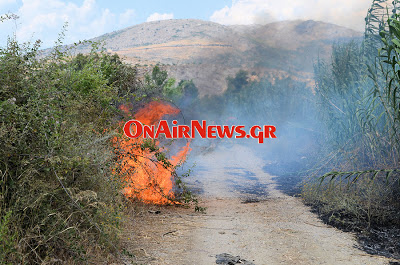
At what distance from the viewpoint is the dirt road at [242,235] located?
673 cm

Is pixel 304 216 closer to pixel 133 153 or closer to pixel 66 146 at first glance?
pixel 133 153

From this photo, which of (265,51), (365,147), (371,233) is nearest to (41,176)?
(371,233)

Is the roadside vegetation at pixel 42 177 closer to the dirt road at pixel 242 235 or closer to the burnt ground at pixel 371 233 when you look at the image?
the dirt road at pixel 242 235

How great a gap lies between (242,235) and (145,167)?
299 centimetres

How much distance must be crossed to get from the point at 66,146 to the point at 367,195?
722cm

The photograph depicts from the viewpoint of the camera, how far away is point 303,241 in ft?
25.4

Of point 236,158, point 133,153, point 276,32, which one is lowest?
point 236,158

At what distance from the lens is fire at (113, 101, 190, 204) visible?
9.26m

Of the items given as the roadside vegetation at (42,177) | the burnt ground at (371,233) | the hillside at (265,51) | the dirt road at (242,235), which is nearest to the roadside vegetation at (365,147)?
the burnt ground at (371,233)

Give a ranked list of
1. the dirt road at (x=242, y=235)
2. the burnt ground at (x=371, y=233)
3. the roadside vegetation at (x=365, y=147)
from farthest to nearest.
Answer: the roadside vegetation at (x=365, y=147) → the burnt ground at (x=371, y=233) → the dirt road at (x=242, y=235)

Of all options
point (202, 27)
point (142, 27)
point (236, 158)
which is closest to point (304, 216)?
point (236, 158)

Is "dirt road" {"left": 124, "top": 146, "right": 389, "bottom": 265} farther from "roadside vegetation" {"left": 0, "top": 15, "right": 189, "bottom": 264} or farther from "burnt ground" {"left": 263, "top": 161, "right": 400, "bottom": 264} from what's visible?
"roadside vegetation" {"left": 0, "top": 15, "right": 189, "bottom": 264}

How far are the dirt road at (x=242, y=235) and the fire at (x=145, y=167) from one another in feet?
1.32

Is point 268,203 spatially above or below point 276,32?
below
